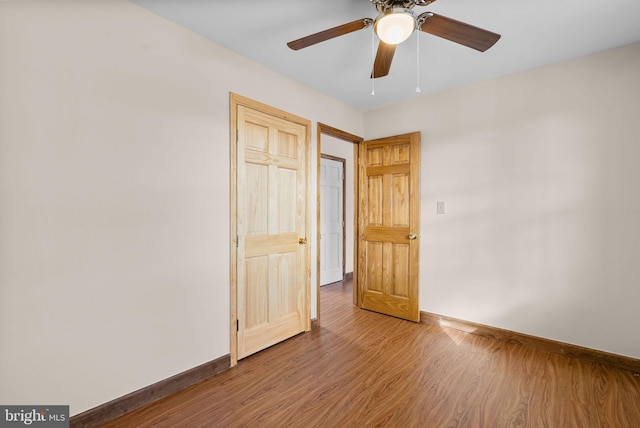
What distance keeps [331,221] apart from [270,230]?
2.32 meters

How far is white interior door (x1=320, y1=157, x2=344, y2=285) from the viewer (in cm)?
471

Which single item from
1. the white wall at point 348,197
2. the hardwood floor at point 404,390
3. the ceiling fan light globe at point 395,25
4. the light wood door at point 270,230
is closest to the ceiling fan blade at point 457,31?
the ceiling fan light globe at point 395,25

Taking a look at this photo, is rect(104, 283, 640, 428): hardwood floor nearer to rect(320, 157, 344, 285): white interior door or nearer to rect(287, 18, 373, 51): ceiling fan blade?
rect(320, 157, 344, 285): white interior door

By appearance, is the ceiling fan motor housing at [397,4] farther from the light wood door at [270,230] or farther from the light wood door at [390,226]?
the light wood door at [390,226]

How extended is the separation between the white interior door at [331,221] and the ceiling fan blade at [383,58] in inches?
102

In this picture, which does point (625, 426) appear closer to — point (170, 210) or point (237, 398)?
point (237, 398)

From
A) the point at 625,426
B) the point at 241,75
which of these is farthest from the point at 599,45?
the point at 241,75

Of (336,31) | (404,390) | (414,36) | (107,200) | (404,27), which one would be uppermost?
(414,36)

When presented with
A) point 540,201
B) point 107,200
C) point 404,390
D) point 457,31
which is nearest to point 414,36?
point 457,31

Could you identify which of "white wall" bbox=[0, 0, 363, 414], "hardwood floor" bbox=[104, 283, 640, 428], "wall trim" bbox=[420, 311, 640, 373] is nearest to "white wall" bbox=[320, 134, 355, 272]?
"wall trim" bbox=[420, 311, 640, 373]

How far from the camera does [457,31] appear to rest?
5.30ft

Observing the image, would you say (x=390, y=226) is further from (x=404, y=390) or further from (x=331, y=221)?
(x=404, y=390)

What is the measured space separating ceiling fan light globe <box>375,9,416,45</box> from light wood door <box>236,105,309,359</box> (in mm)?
1325

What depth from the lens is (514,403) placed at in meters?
1.86
